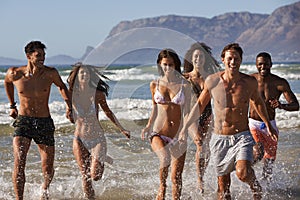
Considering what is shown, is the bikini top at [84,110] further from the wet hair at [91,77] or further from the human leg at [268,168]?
the human leg at [268,168]

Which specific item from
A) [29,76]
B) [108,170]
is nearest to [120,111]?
[108,170]

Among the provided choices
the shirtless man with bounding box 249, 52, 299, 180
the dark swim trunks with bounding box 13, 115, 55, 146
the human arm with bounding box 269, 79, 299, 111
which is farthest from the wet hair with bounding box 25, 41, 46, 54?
the human arm with bounding box 269, 79, 299, 111

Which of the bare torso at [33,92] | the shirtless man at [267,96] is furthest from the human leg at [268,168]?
the bare torso at [33,92]

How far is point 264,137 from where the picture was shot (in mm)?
6852

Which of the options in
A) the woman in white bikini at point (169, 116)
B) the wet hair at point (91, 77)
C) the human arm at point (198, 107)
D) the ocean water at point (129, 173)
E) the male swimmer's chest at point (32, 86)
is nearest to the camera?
the human arm at point (198, 107)

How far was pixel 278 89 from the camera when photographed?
22.4ft

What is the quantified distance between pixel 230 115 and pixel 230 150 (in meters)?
0.38

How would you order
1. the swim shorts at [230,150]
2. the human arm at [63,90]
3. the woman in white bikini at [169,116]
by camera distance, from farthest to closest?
the human arm at [63,90]
the woman in white bikini at [169,116]
the swim shorts at [230,150]

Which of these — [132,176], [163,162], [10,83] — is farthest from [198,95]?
[10,83]

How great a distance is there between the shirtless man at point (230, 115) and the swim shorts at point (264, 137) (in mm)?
1239

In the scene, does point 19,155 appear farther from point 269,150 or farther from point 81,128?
point 269,150

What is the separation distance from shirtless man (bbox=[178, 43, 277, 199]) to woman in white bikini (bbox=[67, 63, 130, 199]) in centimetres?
148

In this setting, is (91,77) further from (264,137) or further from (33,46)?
(264,137)

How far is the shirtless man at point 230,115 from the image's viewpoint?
18.0 feet
